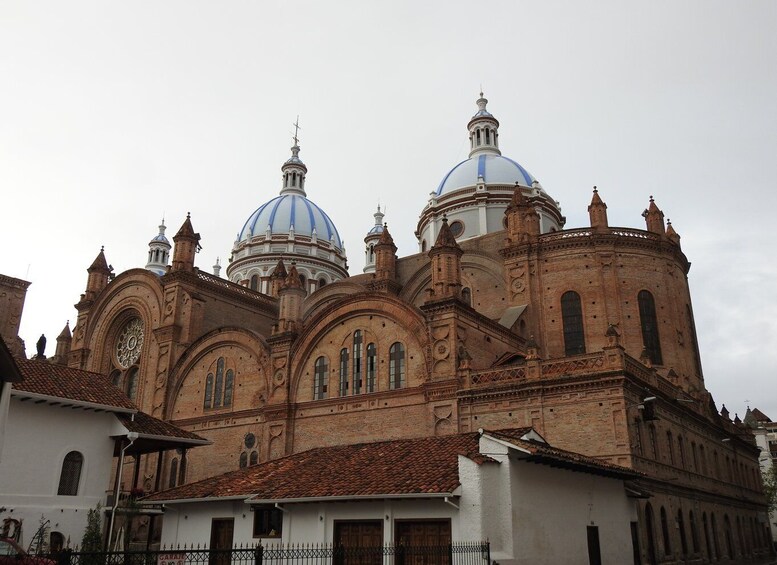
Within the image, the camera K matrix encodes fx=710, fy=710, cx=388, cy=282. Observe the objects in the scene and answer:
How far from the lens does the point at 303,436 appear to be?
3800 cm

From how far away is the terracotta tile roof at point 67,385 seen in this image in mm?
25516

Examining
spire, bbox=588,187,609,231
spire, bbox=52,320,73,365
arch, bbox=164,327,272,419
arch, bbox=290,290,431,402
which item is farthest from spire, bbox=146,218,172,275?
spire, bbox=588,187,609,231

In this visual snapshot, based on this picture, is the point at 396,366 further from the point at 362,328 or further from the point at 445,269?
the point at 445,269

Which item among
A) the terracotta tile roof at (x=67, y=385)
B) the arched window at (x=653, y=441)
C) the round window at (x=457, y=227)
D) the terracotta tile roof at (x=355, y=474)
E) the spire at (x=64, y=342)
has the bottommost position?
the terracotta tile roof at (x=355, y=474)

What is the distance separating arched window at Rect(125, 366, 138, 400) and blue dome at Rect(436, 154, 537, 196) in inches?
1047

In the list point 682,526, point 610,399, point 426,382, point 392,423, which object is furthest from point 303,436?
point 682,526

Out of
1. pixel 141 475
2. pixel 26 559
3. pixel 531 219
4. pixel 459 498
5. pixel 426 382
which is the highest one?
pixel 531 219

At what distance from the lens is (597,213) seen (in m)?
41.8

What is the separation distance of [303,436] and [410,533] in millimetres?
18689

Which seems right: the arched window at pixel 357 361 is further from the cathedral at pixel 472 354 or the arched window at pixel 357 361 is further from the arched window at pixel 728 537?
the arched window at pixel 728 537

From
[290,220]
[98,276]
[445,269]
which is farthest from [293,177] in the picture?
[445,269]

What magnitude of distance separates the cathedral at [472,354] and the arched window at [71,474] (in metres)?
3.42

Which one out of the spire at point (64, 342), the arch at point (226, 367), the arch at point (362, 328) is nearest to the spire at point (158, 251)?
the spire at point (64, 342)

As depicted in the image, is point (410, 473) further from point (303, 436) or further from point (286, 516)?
point (303, 436)
